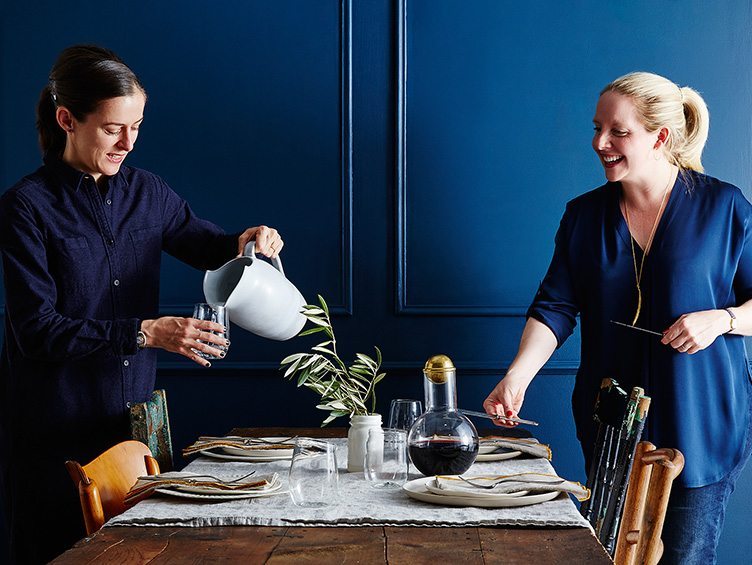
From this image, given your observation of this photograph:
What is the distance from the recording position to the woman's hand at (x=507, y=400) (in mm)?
2086

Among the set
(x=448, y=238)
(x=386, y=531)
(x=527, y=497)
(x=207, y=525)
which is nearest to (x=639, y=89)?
(x=448, y=238)

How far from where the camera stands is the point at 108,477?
5.47 ft

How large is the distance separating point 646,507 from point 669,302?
76cm

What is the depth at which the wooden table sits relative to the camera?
4.14 ft

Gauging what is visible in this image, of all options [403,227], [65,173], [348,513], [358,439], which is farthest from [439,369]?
[403,227]

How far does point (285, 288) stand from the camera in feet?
7.28

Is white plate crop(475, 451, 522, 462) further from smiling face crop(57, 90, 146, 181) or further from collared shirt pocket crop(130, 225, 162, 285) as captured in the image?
smiling face crop(57, 90, 146, 181)

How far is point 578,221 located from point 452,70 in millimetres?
798

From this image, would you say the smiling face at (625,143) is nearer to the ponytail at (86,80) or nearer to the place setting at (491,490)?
the place setting at (491,490)

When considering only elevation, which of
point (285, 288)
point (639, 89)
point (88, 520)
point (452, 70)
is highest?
point (452, 70)

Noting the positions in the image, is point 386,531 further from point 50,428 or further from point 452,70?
point 452,70

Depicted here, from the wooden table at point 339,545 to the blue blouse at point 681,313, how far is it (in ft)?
2.77

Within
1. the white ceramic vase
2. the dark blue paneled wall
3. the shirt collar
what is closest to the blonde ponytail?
the dark blue paneled wall

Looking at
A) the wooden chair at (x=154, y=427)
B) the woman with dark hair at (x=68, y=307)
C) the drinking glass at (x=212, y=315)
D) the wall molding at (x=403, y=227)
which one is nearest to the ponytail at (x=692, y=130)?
the wall molding at (x=403, y=227)
